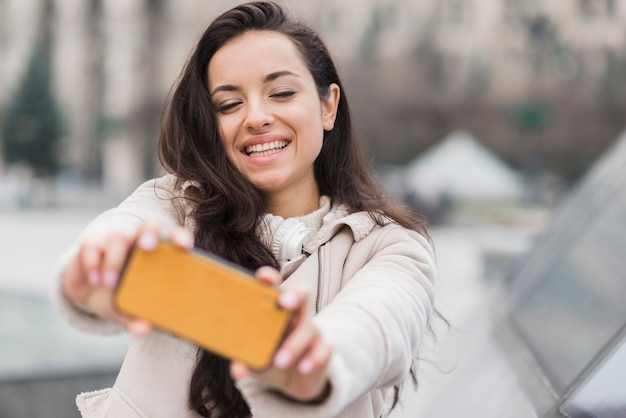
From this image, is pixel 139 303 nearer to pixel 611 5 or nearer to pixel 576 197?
pixel 576 197

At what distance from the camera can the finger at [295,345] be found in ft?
3.36

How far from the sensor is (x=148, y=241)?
104cm

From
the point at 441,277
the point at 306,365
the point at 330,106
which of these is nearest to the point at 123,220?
the point at 306,365

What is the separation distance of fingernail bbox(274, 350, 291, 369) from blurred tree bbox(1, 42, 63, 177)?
2959cm

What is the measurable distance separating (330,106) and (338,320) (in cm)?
72

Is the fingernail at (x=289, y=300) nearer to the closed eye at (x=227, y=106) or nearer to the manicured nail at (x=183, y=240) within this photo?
the manicured nail at (x=183, y=240)

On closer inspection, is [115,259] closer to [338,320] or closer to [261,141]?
[338,320]

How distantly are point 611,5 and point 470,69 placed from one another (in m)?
7.27

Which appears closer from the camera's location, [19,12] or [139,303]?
[139,303]

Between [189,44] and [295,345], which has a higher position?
[295,345]

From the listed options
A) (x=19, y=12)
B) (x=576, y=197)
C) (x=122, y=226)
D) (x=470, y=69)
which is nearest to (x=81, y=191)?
(x=19, y=12)

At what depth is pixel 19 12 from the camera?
3206 centimetres

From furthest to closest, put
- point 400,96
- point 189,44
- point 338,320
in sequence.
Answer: point 189,44, point 400,96, point 338,320

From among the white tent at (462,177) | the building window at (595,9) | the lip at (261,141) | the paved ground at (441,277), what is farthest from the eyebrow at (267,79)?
the building window at (595,9)
